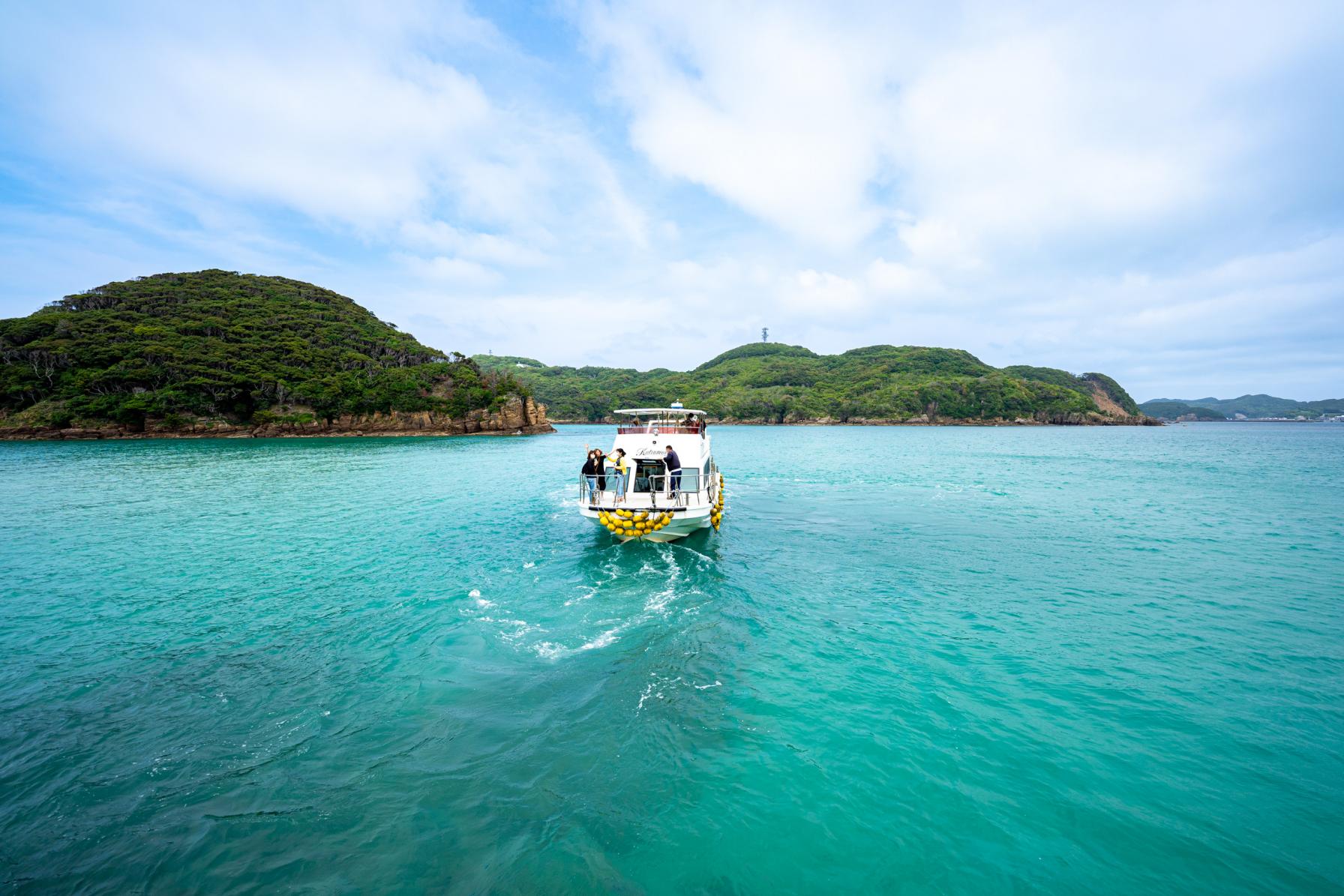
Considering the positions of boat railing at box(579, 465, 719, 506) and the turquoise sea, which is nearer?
the turquoise sea

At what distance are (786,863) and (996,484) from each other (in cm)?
3870

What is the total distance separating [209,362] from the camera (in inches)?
3268

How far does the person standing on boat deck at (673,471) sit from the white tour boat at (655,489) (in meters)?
0.04

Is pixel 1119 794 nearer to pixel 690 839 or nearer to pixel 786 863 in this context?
pixel 786 863

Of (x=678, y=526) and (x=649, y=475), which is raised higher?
(x=649, y=475)

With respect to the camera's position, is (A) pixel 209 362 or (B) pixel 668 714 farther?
(A) pixel 209 362

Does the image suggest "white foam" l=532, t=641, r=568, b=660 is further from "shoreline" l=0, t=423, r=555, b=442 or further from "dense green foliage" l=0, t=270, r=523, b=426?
"dense green foliage" l=0, t=270, r=523, b=426

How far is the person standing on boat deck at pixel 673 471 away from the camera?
1933 cm

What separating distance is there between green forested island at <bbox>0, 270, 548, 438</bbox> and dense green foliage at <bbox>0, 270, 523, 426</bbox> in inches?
8.9

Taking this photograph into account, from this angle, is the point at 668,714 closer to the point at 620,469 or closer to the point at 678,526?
the point at 678,526

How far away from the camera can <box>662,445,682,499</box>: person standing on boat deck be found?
63.4 ft

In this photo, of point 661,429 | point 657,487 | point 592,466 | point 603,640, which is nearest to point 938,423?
point 661,429

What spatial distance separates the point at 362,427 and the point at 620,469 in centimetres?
8934

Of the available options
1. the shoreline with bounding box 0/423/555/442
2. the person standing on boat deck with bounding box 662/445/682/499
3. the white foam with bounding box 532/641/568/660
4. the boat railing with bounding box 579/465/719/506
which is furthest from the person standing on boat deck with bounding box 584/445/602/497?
the shoreline with bounding box 0/423/555/442
